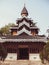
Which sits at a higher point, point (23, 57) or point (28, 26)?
point (28, 26)

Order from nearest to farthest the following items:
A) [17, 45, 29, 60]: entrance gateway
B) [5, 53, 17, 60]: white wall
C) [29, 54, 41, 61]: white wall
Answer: [29, 54, 41, 61]: white wall
[5, 53, 17, 60]: white wall
[17, 45, 29, 60]: entrance gateway

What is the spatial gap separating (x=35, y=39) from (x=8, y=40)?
5.11m

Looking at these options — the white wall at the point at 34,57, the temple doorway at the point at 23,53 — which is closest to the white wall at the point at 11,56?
the temple doorway at the point at 23,53

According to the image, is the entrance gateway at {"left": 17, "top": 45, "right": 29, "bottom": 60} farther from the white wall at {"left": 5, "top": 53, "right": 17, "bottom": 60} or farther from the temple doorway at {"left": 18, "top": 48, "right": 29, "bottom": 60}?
the white wall at {"left": 5, "top": 53, "right": 17, "bottom": 60}

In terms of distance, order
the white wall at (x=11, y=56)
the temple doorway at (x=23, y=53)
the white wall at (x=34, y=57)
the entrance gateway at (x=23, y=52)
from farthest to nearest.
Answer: the temple doorway at (x=23, y=53) → the entrance gateway at (x=23, y=52) → the white wall at (x=11, y=56) → the white wall at (x=34, y=57)

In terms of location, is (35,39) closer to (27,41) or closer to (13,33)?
(27,41)

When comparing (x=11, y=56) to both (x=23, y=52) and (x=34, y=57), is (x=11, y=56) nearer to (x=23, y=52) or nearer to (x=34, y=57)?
(x=34, y=57)

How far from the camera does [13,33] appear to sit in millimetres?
53188

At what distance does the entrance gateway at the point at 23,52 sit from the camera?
43775 millimetres

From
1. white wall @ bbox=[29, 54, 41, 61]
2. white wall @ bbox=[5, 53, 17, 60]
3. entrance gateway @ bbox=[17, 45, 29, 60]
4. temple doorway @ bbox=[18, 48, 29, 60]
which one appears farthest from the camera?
temple doorway @ bbox=[18, 48, 29, 60]

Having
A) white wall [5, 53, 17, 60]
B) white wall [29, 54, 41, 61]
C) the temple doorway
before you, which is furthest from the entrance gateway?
white wall [29, 54, 41, 61]

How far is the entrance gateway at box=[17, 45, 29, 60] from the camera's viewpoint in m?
43.8

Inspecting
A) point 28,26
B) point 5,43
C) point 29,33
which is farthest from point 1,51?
point 28,26

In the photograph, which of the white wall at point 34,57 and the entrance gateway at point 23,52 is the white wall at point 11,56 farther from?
the white wall at point 34,57
